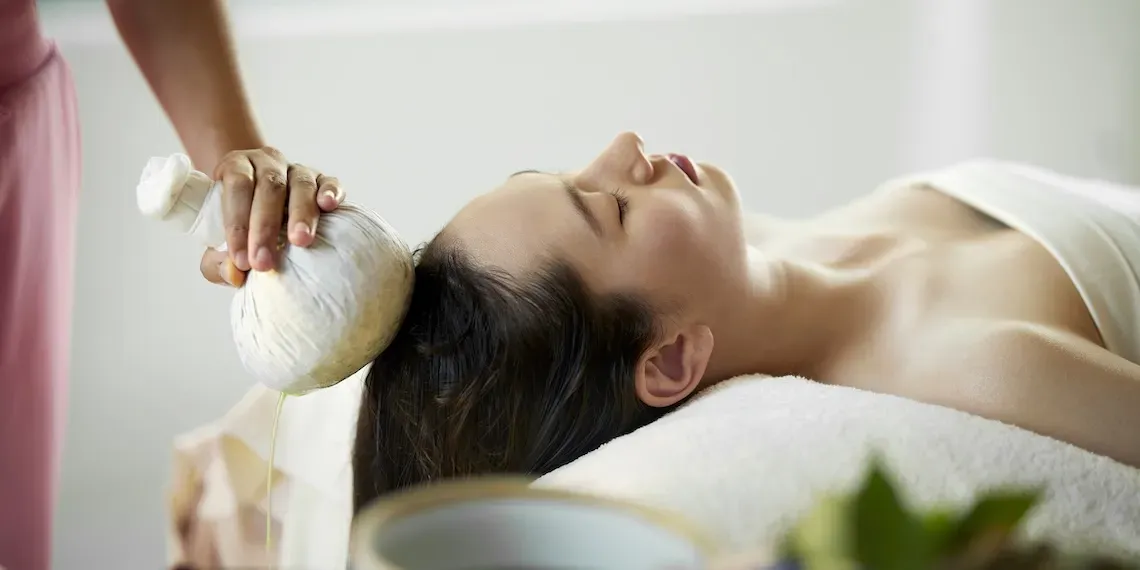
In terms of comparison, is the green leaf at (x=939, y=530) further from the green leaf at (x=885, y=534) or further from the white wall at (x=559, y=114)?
the white wall at (x=559, y=114)

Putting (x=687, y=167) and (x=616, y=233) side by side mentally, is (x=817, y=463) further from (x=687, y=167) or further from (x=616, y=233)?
(x=687, y=167)

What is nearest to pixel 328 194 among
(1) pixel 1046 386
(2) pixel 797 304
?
(2) pixel 797 304

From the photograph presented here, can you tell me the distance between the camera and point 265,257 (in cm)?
91

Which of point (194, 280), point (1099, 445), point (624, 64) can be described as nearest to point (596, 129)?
point (624, 64)

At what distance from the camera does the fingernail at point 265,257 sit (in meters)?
0.91

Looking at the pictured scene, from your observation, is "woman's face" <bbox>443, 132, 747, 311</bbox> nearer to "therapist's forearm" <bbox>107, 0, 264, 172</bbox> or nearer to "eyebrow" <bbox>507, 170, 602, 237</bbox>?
"eyebrow" <bbox>507, 170, 602, 237</bbox>

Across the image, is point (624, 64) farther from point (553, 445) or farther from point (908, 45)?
point (553, 445)

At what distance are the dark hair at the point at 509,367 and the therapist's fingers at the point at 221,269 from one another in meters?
0.19

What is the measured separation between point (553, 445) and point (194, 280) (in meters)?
1.20

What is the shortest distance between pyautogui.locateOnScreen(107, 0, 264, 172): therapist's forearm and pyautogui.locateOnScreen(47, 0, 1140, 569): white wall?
0.97 m

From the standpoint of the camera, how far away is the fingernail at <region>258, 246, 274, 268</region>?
2.98ft

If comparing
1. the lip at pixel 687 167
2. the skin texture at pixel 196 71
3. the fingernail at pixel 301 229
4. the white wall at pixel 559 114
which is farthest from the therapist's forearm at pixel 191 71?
the white wall at pixel 559 114

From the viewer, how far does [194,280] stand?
6.81 feet

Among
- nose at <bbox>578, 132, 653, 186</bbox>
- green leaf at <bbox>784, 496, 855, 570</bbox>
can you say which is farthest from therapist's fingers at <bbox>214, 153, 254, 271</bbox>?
green leaf at <bbox>784, 496, 855, 570</bbox>
